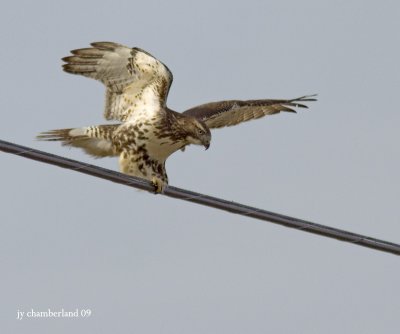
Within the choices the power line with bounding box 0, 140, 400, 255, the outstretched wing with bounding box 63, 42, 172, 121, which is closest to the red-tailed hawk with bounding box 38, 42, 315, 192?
the outstretched wing with bounding box 63, 42, 172, 121

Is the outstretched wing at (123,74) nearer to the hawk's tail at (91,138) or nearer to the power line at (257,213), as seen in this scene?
the hawk's tail at (91,138)

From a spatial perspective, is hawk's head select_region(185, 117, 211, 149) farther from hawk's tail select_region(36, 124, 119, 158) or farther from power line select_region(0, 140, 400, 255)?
power line select_region(0, 140, 400, 255)

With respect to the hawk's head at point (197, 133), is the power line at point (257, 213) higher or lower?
lower

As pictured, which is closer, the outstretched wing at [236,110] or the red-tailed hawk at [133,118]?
the red-tailed hawk at [133,118]

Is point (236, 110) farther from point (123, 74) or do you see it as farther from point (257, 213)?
point (257, 213)

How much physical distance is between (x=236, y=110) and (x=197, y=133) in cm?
160

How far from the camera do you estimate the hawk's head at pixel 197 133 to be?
13750mm

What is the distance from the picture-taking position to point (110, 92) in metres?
14.2

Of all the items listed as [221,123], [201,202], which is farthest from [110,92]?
[201,202]

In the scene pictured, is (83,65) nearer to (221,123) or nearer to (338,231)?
(221,123)

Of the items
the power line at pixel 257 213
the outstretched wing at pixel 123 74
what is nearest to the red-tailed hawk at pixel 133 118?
the outstretched wing at pixel 123 74

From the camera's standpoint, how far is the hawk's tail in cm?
1384

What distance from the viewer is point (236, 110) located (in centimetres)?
1529

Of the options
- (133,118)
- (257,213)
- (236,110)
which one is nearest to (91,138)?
(133,118)
